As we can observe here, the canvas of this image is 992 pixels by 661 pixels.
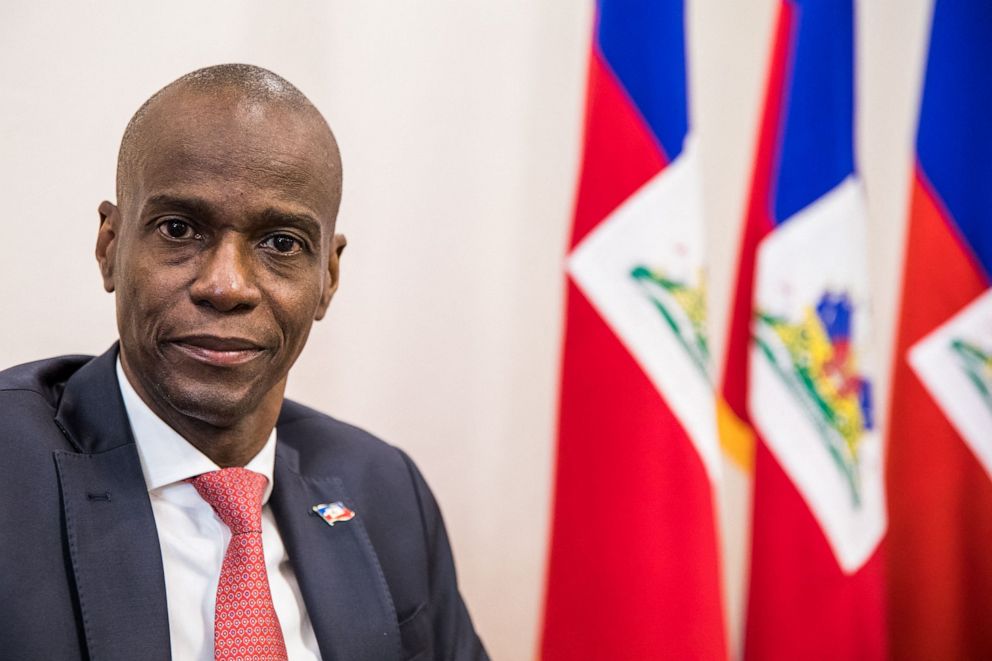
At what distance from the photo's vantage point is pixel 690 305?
1.91m

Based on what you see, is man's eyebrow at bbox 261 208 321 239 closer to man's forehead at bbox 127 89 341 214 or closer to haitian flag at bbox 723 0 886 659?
man's forehead at bbox 127 89 341 214

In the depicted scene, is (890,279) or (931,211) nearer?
(931,211)

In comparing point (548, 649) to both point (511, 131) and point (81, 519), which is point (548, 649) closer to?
point (81, 519)

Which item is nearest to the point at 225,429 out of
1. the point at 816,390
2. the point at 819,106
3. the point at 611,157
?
the point at 611,157

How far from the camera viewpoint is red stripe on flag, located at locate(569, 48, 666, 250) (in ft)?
6.35

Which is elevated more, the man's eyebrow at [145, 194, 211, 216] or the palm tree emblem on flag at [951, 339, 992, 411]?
the man's eyebrow at [145, 194, 211, 216]

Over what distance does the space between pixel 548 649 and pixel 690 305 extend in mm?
686

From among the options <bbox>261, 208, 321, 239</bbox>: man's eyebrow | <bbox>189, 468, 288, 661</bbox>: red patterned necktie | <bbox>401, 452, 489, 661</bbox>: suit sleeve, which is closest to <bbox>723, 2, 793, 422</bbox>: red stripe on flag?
<bbox>401, 452, 489, 661</bbox>: suit sleeve

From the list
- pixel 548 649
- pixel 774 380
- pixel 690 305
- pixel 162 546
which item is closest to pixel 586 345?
pixel 690 305

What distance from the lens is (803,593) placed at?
201 centimetres

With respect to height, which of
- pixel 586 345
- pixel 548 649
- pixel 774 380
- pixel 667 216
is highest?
pixel 667 216

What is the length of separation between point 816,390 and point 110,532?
1.31 metres

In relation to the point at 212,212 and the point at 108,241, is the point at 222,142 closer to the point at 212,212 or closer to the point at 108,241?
the point at 212,212

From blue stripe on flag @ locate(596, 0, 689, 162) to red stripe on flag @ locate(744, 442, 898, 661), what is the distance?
646 mm
